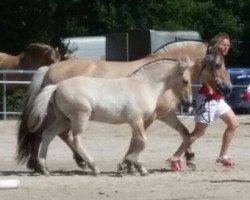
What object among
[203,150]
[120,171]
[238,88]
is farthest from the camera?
[238,88]

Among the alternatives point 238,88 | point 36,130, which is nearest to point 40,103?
point 36,130

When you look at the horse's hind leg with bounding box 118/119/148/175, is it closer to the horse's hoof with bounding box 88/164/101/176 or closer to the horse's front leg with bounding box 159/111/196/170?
the horse's hoof with bounding box 88/164/101/176

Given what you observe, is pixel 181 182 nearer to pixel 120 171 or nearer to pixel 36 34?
pixel 120 171

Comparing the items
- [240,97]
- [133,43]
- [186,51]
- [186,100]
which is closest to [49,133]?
[186,100]

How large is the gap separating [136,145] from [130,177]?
0.39m

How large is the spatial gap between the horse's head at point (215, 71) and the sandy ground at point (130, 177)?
1.08 m

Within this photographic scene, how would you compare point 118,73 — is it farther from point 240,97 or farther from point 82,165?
point 240,97

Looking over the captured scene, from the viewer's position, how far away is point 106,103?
1147cm

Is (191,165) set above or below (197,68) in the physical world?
below

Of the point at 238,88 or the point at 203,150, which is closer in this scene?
the point at 203,150

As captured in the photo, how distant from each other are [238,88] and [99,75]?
53.5 ft

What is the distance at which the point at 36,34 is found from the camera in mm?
28766

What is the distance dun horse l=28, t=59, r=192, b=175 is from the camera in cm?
1141

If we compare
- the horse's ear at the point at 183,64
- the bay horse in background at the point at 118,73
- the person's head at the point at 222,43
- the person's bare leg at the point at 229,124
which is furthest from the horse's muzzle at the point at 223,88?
the horse's ear at the point at 183,64
